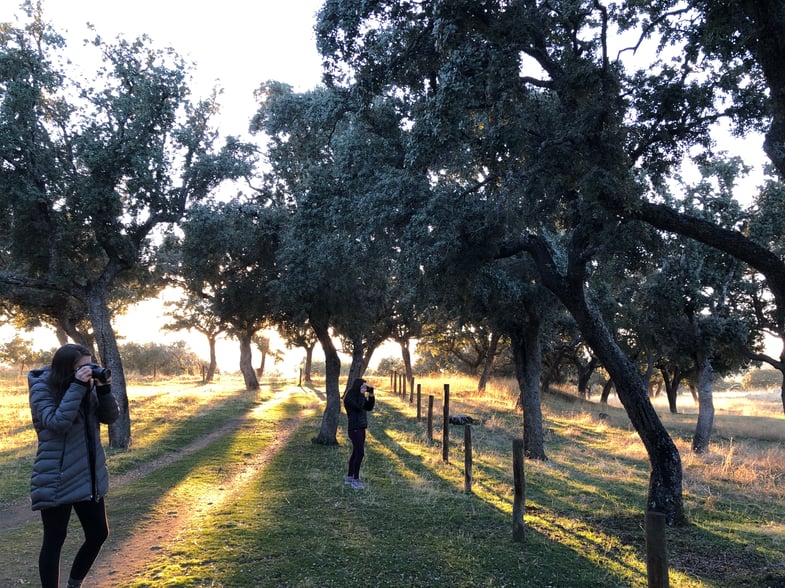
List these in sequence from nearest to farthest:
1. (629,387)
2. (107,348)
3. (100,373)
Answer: (100,373), (629,387), (107,348)

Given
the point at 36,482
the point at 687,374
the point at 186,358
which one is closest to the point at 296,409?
the point at 36,482

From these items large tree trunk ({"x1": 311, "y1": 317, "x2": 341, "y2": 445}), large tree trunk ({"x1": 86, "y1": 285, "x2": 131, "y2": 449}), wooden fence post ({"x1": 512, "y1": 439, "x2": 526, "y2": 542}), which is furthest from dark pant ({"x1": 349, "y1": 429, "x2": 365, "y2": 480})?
large tree trunk ({"x1": 86, "y1": 285, "x2": 131, "y2": 449})

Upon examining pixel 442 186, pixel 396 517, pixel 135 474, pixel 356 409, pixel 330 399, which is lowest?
pixel 135 474

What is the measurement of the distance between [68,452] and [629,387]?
8.52 m

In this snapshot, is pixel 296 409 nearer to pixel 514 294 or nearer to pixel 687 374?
pixel 514 294

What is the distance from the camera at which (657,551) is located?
4.23 metres

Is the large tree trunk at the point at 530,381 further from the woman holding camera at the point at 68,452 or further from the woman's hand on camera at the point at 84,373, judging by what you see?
the woman's hand on camera at the point at 84,373

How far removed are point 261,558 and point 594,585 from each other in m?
3.92

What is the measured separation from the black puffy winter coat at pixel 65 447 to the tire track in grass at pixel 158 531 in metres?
1.98

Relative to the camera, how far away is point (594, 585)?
589 centimetres

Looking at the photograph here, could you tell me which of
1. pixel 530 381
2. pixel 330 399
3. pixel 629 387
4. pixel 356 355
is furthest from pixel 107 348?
pixel 629 387

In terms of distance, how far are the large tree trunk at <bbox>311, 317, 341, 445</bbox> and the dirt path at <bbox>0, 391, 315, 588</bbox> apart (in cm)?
203

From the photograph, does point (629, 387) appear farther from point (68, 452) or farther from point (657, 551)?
point (68, 452)

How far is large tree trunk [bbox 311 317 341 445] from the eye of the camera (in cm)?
1559
